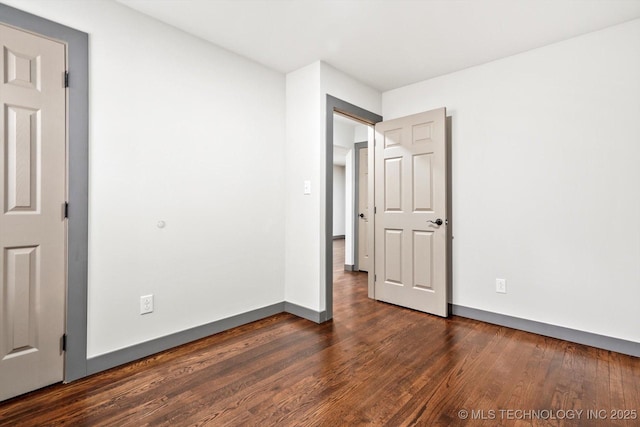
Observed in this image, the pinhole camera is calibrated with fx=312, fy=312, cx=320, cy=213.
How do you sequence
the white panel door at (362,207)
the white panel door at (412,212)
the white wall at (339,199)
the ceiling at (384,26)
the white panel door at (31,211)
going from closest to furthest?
the white panel door at (31,211), the ceiling at (384,26), the white panel door at (412,212), the white panel door at (362,207), the white wall at (339,199)

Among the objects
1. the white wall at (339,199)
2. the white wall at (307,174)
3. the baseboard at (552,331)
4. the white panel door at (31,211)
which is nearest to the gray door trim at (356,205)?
the white wall at (307,174)

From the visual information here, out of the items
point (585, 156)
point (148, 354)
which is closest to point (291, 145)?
point (148, 354)

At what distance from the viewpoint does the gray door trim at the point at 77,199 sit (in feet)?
6.33

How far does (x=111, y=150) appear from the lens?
211 centimetres

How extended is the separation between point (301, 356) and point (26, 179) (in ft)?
6.73

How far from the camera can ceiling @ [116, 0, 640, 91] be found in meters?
2.18

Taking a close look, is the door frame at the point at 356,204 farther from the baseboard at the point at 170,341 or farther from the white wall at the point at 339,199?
the white wall at the point at 339,199

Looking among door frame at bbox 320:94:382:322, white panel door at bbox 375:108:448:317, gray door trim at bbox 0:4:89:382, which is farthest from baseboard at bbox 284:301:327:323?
gray door trim at bbox 0:4:89:382

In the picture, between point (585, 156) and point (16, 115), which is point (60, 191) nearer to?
point (16, 115)

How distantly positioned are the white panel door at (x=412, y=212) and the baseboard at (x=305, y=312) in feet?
3.19

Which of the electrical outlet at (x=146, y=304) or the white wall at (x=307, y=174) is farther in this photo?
the white wall at (x=307, y=174)

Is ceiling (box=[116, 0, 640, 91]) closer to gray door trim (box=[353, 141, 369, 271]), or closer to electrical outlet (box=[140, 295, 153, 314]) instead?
electrical outlet (box=[140, 295, 153, 314])

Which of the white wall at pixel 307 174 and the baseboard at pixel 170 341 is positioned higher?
the white wall at pixel 307 174

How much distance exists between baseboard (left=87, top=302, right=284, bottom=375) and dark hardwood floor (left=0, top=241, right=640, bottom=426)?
2.3 inches
